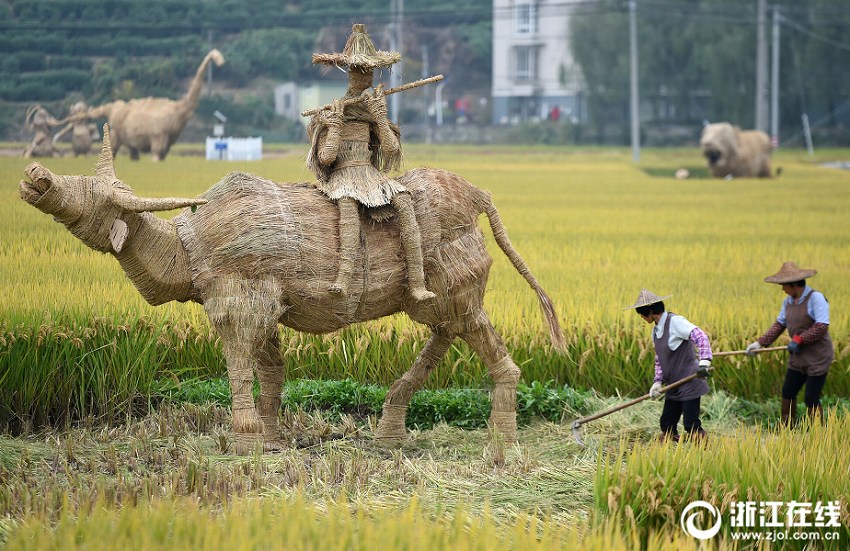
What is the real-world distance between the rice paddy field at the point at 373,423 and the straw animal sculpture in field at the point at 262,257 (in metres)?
0.62

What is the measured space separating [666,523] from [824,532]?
2.27 feet

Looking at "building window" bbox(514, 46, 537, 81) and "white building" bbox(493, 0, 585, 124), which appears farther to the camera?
"building window" bbox(514, 46, 537, 81)

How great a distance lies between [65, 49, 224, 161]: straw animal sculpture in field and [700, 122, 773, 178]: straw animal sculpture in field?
1425 centimetres

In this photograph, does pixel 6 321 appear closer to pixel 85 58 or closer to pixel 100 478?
pixel 100 478

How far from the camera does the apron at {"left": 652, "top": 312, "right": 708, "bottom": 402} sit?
633 cm

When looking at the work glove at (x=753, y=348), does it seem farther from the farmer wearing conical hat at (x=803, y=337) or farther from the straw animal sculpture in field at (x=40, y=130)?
the straw animal sculpture in field at (x=40, y=130)

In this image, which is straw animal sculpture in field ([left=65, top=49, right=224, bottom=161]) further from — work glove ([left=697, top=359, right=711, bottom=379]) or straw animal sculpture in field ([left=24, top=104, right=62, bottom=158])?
work glove ([left=697, top=359, right=711, bottom=379])

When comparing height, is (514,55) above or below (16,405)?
above

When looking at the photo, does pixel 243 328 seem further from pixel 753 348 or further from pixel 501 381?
pixel 753 348

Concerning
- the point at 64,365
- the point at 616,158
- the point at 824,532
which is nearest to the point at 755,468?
the point at 824,532

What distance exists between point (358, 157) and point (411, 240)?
518 millimetres

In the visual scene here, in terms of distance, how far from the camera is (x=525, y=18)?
81.7 feet

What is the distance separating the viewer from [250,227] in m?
5.73

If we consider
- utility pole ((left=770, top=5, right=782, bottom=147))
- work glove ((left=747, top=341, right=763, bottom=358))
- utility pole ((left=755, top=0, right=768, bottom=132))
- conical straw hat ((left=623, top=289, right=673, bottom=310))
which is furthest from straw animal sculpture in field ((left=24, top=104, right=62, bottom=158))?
utility pole ((left=755, top=0, right=768, bottom=132))
